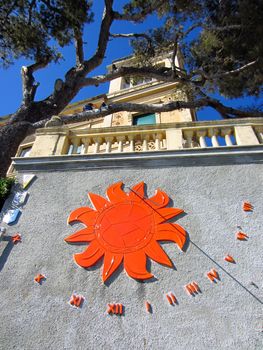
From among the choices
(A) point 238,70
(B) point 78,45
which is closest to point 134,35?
(B) point 78,45

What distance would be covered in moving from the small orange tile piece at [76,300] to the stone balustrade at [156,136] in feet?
8.24

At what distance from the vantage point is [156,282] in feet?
12.7

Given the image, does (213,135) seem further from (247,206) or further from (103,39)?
(103,39)

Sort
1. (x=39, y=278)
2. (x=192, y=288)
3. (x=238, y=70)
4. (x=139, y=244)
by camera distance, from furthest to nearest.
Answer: (x=238, y=70)
(x=139, y=244)
(x=39, y=278)
(x=192, y=288)

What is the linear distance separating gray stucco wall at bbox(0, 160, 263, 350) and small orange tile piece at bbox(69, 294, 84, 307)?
0.06m

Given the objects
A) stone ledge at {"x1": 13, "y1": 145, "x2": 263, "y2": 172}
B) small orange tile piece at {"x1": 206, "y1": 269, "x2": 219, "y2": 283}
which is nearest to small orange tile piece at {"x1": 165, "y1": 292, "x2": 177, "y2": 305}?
small orange tile piece at {"x1": 206, "y1": 269, "x2": 219, "y2": 283}

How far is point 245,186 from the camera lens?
15.6ft

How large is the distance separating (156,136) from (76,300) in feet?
10.5

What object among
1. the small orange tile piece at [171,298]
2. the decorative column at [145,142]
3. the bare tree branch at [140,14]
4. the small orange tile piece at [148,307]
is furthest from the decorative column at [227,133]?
the bare tree branch at [140,14]

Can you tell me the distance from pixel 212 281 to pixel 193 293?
0.89 ft

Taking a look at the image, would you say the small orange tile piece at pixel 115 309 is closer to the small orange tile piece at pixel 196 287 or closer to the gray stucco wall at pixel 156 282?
the gray stucco wall at pixel 156 282

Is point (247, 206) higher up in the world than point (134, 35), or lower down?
lower down

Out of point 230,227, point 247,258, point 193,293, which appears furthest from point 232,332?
point 230,227

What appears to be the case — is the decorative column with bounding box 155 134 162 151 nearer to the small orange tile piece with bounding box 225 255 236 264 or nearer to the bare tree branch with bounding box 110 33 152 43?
the small orange tile piece with bounding box 225 255 236 264
